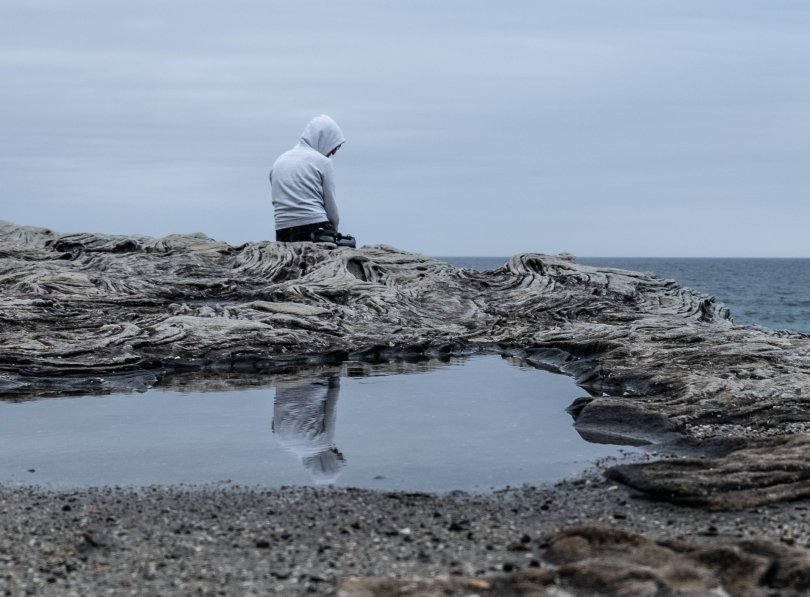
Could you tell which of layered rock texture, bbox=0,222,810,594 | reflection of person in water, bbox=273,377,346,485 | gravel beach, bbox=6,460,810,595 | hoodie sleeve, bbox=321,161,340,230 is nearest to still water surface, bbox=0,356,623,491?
reflection of person in water, bbox=273,377,346,485

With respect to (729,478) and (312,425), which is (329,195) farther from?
(729,478)

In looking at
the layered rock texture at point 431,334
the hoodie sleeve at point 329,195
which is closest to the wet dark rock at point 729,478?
the layered rock texture at point 431,334

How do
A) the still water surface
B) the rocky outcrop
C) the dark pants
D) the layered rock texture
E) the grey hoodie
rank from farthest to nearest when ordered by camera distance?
the dark pants → the grey hoodie → the rocky outcrop → the layered rock texture → the still water surface

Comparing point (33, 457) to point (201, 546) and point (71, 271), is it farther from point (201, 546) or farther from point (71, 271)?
point (71, 271)

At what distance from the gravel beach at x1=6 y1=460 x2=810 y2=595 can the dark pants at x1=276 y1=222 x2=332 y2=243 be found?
407 inches

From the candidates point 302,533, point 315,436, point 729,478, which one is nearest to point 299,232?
point 315,436

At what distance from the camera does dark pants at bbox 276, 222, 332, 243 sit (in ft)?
53.0

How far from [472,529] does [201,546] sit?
130 cm

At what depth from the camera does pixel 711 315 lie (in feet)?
47.6

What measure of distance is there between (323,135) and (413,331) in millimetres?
5275

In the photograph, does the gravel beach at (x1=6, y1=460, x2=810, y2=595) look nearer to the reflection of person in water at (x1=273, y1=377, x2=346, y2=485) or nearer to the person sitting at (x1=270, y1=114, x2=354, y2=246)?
the reflection of person in water at (x1=273, y1=377, x2=346, y2=485)

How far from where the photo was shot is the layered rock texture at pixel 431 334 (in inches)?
270

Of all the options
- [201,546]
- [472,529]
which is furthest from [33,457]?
[472,529]

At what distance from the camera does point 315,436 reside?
7430 millimetres
